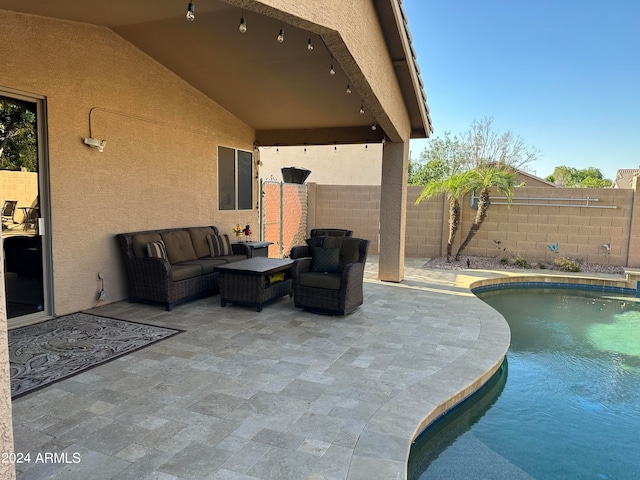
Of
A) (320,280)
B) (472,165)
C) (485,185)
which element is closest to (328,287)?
(320,280)

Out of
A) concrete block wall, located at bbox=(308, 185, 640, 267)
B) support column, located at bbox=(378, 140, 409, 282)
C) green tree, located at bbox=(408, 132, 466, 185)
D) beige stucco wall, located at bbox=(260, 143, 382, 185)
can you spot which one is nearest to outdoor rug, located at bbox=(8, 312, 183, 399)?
support column, located at bbox=(378, 140, 409, 282)

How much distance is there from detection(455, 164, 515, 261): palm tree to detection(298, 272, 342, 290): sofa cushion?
5385 mm

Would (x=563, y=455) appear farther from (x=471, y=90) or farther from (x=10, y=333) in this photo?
(x=471, y=90)

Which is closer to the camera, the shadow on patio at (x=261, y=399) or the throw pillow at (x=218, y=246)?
the shadow on patio at (x=261, y=399)

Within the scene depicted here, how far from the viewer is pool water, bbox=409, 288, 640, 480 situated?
2760 millimetres

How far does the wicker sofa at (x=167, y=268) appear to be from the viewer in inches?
214

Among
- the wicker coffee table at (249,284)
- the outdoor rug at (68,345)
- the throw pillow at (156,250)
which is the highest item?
the throw pillow at (156,250)

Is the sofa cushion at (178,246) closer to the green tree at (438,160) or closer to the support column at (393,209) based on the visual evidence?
the support column at (393,209)

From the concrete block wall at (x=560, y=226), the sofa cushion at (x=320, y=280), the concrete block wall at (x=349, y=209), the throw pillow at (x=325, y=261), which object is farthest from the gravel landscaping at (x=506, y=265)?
the sofa cushion at (x=320, y=280)

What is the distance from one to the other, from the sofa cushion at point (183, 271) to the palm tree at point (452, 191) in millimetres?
6122

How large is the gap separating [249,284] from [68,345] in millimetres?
2187

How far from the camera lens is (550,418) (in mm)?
3404

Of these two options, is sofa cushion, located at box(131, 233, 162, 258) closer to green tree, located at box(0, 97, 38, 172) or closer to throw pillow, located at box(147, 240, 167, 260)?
throw pillow, located at box(147, 240, 167, 260)

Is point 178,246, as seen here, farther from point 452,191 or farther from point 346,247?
point 452,191
